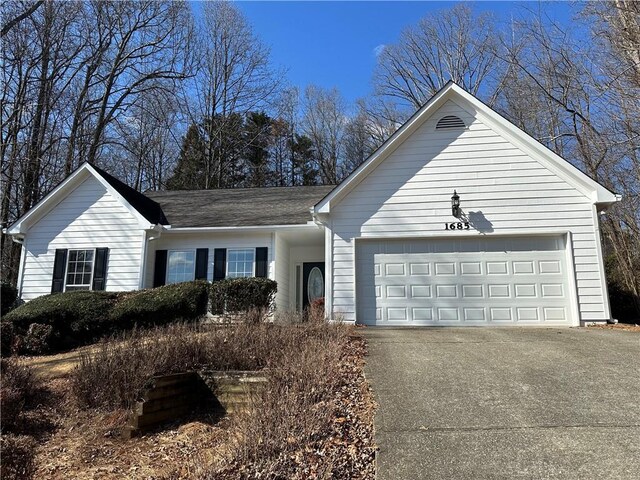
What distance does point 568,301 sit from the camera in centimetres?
1081

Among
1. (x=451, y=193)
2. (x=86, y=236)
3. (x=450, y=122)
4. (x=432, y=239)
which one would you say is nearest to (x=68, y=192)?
(x=86, y=236)

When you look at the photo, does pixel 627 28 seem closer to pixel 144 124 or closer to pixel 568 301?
pixel 568 301

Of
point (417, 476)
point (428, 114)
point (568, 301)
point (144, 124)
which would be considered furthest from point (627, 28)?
point (144, 124)

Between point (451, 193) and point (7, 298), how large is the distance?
42.4 ft

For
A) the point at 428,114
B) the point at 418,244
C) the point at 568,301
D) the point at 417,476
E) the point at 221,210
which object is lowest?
the point at 417,476

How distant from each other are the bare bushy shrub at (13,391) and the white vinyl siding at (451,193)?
266 inches

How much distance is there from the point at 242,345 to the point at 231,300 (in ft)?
14.5

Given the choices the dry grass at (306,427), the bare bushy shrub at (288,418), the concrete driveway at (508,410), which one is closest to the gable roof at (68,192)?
the bare bushy shrub at (288,418)

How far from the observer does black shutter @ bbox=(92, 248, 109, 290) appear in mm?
13297

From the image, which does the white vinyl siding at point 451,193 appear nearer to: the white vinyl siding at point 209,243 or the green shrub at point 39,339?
the white vinyl siding at point 209,243

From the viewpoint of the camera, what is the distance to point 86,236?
45.1ft

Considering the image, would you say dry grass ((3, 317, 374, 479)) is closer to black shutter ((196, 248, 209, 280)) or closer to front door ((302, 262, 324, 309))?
black shutter ((196, 248, 209, 280))

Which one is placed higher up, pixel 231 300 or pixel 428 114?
pixel 428 114

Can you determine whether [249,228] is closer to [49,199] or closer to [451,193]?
[451,193]
